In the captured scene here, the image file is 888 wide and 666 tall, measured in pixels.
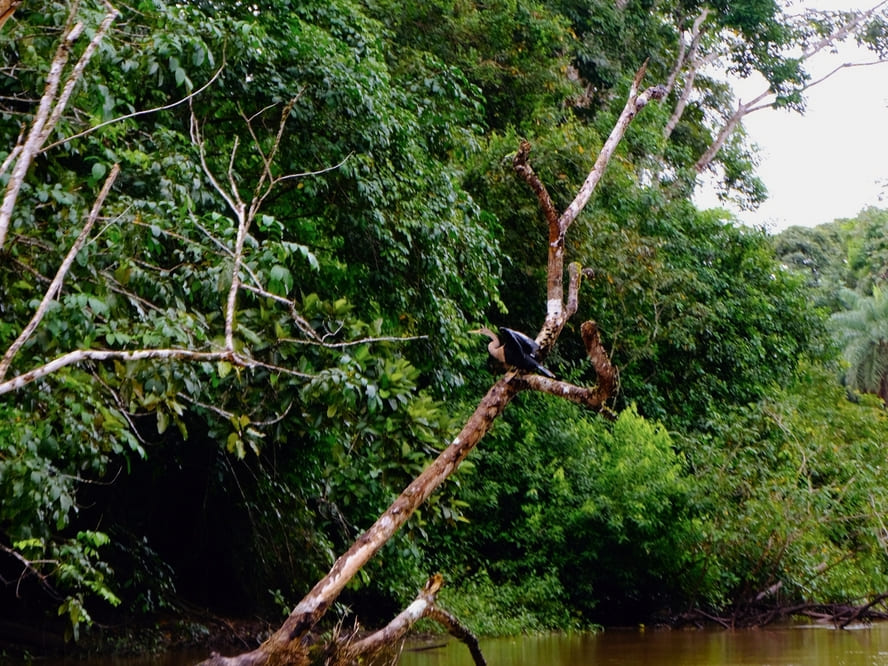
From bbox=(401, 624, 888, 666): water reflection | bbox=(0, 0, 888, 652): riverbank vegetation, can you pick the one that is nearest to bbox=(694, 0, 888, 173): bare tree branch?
bbox=(0, 0, 888, 652): riverbank vegetation

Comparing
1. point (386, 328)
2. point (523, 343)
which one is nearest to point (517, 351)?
point (523, 343)

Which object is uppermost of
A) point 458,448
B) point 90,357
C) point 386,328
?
point 386,328

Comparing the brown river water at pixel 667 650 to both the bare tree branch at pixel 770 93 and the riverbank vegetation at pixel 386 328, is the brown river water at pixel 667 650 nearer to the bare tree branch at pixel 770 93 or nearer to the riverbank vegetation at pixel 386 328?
the riverbank vegetation at pixel 386 328

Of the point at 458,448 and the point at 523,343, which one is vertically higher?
the point at 523,343

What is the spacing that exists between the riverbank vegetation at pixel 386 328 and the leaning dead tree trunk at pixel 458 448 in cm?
96

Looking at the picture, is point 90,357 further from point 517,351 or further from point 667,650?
point 667,650

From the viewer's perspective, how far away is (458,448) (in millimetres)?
4980

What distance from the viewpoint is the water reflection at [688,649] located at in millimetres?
8016

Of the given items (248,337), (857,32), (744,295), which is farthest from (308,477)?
(857,32)

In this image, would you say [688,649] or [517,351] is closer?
[517,351]

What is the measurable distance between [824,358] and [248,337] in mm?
12418

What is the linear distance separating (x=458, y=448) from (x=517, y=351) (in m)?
0.55

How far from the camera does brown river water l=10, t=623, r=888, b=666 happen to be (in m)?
7.94

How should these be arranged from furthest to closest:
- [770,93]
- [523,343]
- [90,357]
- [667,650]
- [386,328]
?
[770,93], [667,650], [386,328], [523,343], [90,357]
